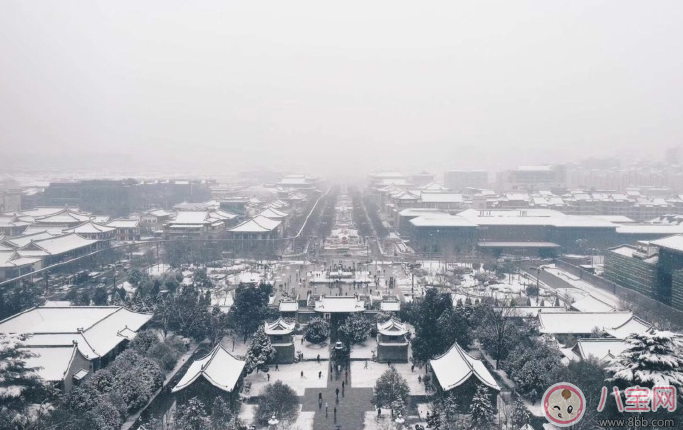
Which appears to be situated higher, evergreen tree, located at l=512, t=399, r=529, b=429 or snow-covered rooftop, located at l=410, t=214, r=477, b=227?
snow-covered rooftop, located at l=410, t=214, r=477, b=227

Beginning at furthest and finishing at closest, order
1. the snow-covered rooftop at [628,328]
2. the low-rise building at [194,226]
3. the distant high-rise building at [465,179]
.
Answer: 1. the distant high-rise building at [465,179]
2. the low-rise building at [194,226]
3. the snow-covered rooftop at [628,328]

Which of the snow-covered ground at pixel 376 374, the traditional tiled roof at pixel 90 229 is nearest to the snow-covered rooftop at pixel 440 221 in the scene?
the traditional tiled roof at pixel 90 229

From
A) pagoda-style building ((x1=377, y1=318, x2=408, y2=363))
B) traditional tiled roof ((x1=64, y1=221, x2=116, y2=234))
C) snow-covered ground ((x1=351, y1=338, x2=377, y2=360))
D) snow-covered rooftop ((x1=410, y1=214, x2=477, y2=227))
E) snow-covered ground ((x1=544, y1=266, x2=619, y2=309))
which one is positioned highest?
traditional tiled roof ((x1=64, y1=221, x2=116, y2=234))

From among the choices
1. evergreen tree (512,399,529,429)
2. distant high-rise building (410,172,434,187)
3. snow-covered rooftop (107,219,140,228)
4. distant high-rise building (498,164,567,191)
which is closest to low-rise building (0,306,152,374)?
evergreen tree (512,399,529,429)

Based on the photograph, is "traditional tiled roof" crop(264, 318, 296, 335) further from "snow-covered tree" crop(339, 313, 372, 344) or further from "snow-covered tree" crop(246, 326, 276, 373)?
"snow-covered tree" crop(339, 313, 372, 344)

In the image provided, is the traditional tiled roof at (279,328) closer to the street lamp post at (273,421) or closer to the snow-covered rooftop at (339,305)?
the snow-covered rooftop at (339,305)

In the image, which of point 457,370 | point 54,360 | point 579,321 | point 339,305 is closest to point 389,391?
point 457,370
